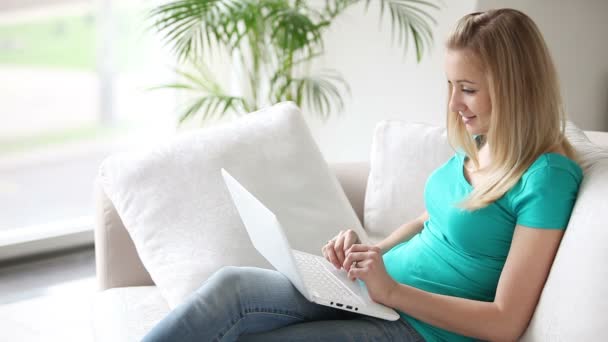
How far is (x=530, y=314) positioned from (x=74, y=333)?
5.57 feet

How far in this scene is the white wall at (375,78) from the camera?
3.26 meters

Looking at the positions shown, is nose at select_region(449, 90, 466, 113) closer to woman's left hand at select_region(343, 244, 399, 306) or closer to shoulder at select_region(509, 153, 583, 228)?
shoulder at select_region(509, 153, 583, 228)

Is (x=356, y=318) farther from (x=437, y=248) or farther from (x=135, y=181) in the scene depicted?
(x=135, y=181)

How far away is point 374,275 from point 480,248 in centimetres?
22

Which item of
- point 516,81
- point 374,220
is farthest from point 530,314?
point 374,220

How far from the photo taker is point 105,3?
3.70m

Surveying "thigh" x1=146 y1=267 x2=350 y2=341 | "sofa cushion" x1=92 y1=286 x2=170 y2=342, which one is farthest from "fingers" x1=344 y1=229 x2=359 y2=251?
"sofa cushion" x1=92 y1=286 x2=170 y2=342

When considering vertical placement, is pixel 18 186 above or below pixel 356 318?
below

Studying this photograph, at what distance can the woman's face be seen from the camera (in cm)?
151

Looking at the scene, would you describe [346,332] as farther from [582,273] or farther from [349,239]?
[582,273]

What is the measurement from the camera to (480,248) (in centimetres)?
151

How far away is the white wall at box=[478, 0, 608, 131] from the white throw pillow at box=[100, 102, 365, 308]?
5.61 ft

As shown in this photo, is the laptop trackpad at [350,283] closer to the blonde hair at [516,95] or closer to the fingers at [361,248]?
the fingers at [361,248]

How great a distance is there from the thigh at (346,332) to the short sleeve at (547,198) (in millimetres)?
296
